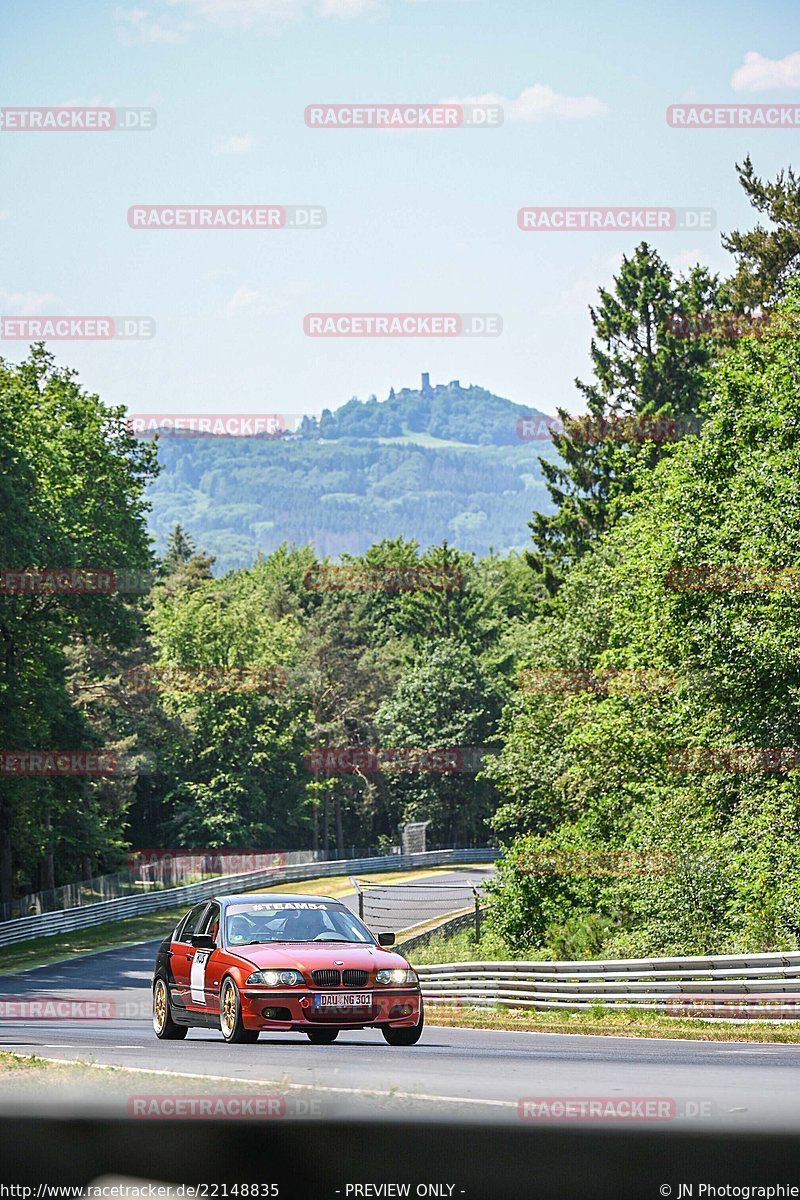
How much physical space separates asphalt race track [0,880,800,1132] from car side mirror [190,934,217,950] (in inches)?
36.0

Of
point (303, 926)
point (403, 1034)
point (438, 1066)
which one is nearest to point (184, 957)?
point (303, 926)

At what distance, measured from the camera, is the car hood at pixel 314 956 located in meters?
13.2

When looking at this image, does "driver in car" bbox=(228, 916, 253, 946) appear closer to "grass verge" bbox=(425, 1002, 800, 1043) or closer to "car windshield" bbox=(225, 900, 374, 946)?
"car windshield" bbox=(225, 900, 374, 946)

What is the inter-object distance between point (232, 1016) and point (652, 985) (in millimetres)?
9477

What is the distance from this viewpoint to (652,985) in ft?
69.9

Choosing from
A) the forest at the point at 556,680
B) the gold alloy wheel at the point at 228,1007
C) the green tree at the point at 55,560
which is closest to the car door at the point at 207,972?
the gold alloy wheel at the point at 228,1007

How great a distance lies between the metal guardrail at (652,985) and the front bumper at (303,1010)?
681 centimetres

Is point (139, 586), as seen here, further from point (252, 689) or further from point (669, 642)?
point (252, 689)

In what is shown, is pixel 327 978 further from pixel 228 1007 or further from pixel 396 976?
pixel 228 1007

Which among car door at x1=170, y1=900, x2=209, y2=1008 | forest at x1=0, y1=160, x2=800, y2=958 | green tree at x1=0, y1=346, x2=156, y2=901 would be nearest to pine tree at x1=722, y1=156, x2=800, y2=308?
forest at x1=0, y1=160, x2=800, y2=958

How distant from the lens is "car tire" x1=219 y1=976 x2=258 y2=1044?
43.9 feet

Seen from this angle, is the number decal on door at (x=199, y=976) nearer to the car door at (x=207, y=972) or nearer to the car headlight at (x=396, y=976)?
the car door at (x=207, y=972)

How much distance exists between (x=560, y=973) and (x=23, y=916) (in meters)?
35.5

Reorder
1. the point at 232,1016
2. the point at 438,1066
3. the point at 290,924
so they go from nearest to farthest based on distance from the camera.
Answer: the point at 438,1066 → the point at 232,1016 → the point at 290,924
